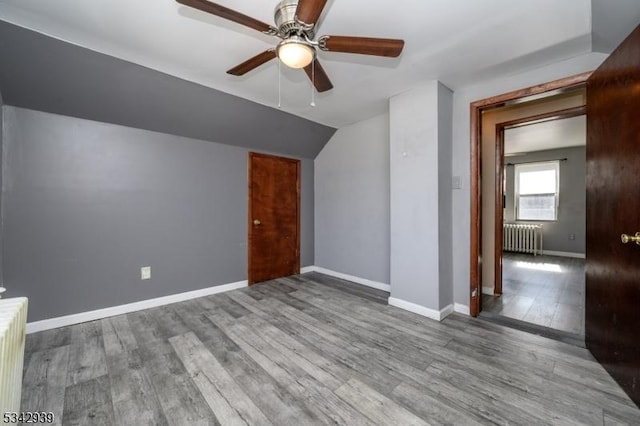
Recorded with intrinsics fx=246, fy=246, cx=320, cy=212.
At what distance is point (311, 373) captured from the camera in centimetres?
169

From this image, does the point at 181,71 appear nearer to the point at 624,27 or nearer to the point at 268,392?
the point at 268,392

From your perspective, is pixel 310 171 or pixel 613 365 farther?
pixel 310 171

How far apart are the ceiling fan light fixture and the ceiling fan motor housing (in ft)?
0.12

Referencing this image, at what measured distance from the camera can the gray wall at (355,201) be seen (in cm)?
345

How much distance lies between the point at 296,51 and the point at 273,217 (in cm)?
284

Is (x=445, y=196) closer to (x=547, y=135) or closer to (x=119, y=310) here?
(x=119, y=310)

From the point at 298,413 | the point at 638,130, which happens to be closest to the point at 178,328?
the point at 298,413

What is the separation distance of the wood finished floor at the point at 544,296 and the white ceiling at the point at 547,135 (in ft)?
7.76

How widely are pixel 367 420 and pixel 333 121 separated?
347cm

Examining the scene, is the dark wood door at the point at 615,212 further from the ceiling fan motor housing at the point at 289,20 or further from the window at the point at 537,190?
the window at the point at 537,190

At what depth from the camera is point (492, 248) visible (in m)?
3.21

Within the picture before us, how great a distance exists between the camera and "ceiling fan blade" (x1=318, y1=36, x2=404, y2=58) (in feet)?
4.52

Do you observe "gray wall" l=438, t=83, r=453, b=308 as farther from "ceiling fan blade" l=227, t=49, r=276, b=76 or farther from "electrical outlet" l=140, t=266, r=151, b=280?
"electrical outlet" l=140, t=266, r=151, b=280

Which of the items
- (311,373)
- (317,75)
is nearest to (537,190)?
(317,75)
